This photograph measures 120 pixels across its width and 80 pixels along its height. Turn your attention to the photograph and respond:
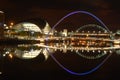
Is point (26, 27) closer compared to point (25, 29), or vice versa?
point (25, 29)

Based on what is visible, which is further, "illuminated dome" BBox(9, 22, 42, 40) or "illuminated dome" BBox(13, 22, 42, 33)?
"illuminated dome" BBox(13, 22, 42, 33)

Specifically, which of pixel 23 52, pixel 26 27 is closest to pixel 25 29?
pixel 26 27

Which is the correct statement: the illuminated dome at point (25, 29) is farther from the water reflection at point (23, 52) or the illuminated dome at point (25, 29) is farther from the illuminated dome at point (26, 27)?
the water reflection at point (23, 52)

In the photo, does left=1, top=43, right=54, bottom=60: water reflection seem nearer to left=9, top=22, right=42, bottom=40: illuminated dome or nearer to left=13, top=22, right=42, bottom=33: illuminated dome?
left=9, top=22, right=42, bottom=40: illuminated dome

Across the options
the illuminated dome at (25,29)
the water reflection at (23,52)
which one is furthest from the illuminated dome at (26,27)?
the water reflection at (23,52)

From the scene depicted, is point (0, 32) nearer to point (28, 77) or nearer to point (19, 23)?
point (19, 23)

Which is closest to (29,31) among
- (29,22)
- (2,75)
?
(29,22)

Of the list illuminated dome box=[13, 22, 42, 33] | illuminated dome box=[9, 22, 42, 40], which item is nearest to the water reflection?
illuminated dome box=[9, 22, 42, 40]

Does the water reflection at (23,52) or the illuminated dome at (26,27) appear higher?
the illuminated dome at (26,27)

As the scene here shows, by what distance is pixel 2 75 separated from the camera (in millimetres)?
13547

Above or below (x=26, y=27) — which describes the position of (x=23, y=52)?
below

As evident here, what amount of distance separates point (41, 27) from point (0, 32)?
5387 cm

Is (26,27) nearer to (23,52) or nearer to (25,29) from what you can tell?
(25,29)

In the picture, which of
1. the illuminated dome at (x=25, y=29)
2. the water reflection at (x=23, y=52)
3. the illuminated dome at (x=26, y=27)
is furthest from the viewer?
the illuminated dome at (x=26, y=27)
